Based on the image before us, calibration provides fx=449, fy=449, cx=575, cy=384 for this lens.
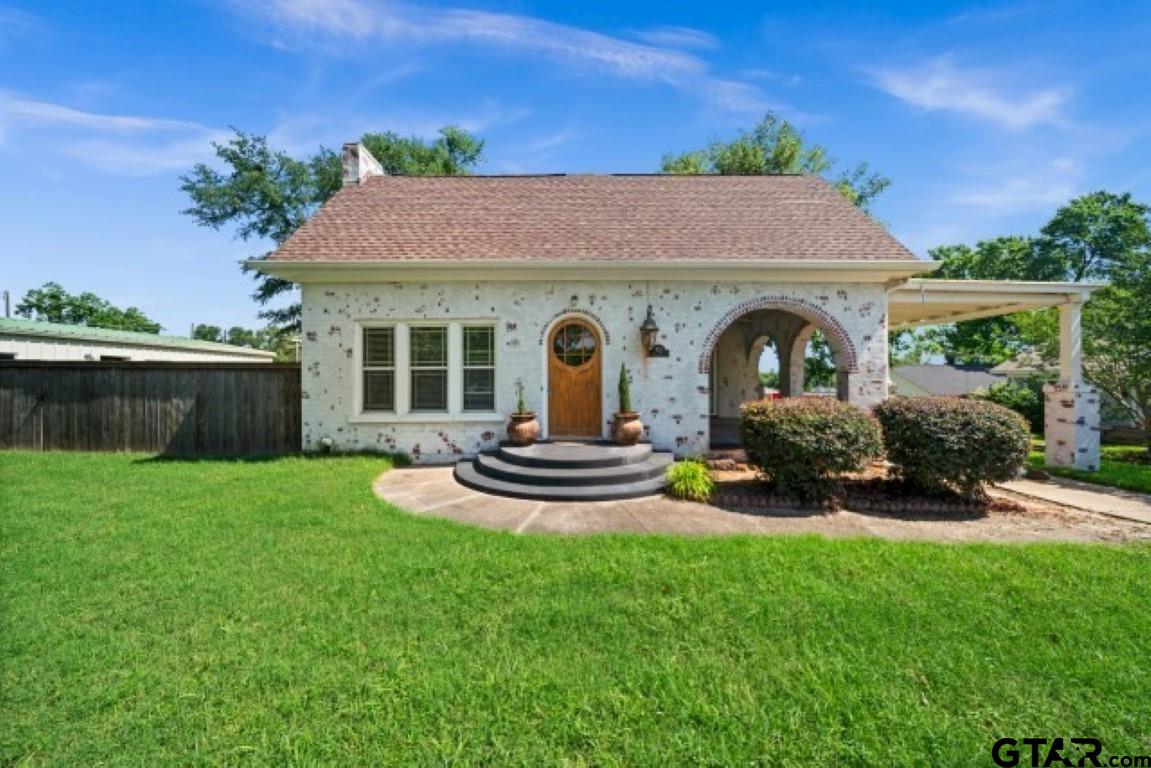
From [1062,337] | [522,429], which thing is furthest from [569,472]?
[1062,337]

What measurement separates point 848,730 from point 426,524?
4312 millimetres

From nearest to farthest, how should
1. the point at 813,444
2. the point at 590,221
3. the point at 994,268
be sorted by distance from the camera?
1. the point at 813,444
2. the point at 590,221
3. the point at 994,268

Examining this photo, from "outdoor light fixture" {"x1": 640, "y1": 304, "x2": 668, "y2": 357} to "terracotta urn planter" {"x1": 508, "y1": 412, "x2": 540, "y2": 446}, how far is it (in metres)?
2.59

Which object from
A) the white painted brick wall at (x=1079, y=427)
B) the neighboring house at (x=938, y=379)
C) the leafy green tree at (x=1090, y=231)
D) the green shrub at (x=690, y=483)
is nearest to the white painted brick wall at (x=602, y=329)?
the green shrub at (x=690, y=483)

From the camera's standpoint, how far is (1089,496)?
272 inches

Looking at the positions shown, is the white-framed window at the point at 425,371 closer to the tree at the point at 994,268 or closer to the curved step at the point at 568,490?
the curved step at the point at 568,490

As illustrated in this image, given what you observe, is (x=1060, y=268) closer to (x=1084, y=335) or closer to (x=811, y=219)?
(x=1084, y=335)

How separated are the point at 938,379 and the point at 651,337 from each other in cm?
2772

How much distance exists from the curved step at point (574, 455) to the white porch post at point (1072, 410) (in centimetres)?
869

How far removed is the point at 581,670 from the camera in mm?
2889

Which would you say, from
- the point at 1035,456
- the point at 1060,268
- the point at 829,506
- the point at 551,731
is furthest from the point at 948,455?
the point at 1060,268

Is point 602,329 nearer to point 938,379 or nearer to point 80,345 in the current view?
point 80,345

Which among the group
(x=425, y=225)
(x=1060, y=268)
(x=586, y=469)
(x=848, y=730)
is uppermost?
(x=1060, y=268)

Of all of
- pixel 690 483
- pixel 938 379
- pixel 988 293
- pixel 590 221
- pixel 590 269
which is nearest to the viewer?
pixel 690 483
